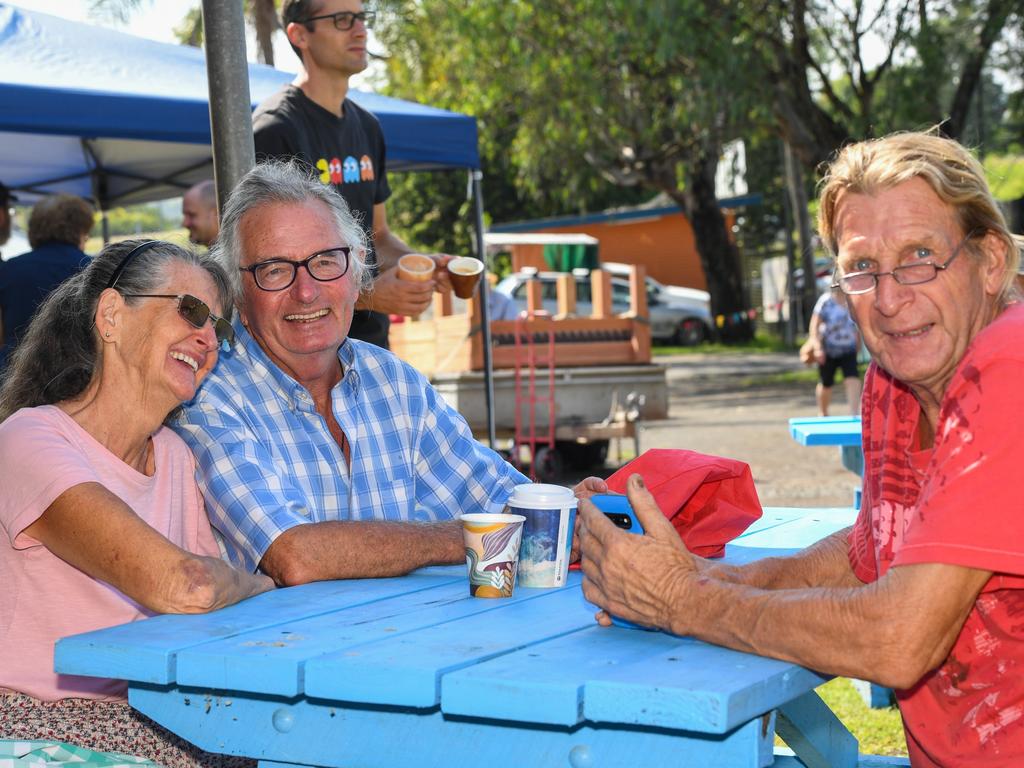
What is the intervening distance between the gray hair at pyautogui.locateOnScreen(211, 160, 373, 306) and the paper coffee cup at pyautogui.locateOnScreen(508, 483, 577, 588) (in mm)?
976

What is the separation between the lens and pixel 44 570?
7.95 ft

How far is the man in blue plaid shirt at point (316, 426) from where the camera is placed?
2.65m

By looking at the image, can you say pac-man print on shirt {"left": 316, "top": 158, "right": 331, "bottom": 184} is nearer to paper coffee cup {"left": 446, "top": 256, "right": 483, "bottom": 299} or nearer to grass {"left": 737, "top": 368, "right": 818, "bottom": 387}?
paper coffee cup {"left": 446, "top": 256, "right": 483, "bottom": 299}

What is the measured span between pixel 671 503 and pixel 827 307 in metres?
9.82

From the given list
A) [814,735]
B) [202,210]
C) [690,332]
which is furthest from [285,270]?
[690,332]

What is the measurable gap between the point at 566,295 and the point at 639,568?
9303 millimetres

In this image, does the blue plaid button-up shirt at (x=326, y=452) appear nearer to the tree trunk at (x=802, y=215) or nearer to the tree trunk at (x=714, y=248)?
the tree trunk at (x=802, y=215)

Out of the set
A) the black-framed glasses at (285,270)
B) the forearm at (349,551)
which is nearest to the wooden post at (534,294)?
the black-framed glasses at (285,270)

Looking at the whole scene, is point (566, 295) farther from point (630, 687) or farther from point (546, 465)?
point (630, 687)

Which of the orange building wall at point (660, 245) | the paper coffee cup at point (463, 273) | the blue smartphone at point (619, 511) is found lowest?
the blue smartphone at point (619, 511)

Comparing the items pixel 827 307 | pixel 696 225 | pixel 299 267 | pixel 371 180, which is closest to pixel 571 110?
pixel 696 225

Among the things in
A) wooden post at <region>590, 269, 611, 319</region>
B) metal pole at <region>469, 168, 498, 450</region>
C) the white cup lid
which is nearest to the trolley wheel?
wooden post at <region>590, 269, 611, 319</region>

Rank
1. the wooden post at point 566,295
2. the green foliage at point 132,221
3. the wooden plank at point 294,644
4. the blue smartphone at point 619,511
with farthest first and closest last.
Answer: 1. the wooden post at point 566,295
2. the green foliage at point 132,221
3. the blue smartphone at point 619,511
4. the wooden plank at point 294,644

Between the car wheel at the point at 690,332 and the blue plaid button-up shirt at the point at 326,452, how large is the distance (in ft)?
90.2
